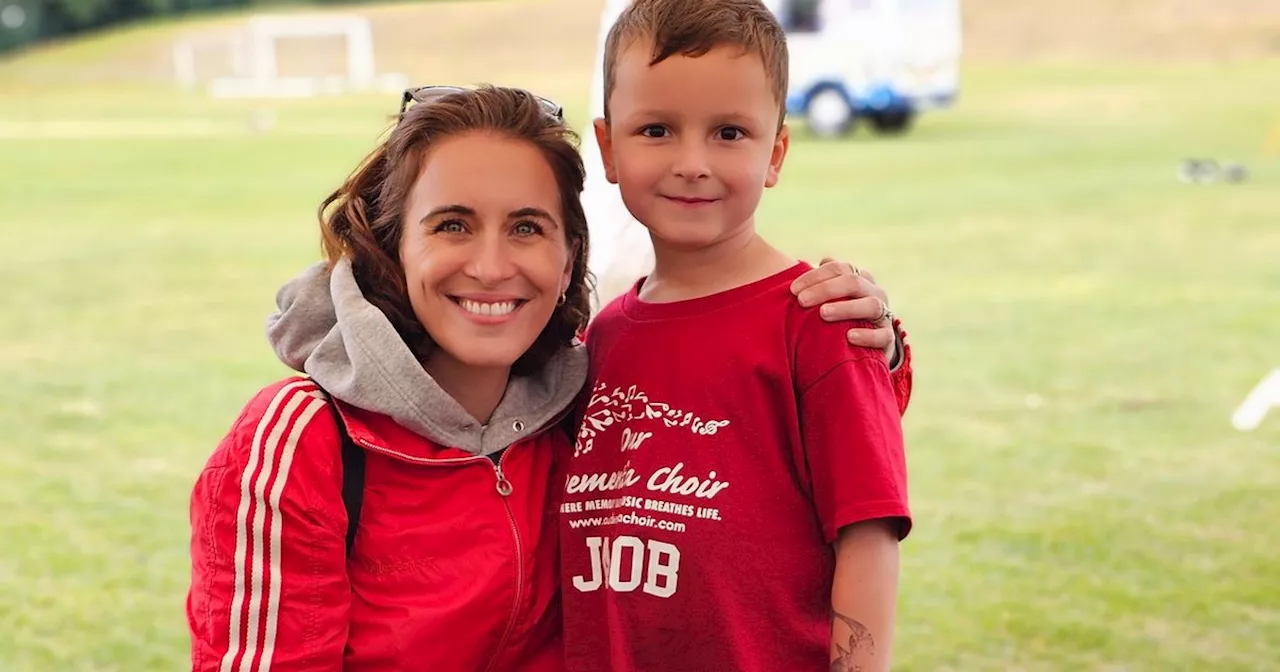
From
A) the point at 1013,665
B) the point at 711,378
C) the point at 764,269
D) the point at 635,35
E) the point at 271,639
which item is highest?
the point at 635,35

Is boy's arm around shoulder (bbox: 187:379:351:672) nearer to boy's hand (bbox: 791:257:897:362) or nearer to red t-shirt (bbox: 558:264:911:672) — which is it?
red t-shirt (bbox: 558:264:911:672)

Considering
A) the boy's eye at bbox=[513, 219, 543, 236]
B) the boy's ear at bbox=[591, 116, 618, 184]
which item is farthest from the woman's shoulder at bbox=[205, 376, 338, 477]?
the boy's ear at bbox=[591, 116, 618, 184]

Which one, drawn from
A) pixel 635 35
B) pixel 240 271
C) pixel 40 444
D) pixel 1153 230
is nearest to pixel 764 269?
pixel 635 35

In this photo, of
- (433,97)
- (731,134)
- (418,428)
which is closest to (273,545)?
(418,428)

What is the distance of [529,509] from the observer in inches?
82.5

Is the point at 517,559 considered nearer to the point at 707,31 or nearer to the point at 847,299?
the point at 847,299

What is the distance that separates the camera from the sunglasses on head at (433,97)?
6.95 feet

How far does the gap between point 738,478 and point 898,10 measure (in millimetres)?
19068

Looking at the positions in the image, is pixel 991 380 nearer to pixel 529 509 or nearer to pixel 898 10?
pixel 529 509

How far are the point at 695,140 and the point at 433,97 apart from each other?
409 millimetres

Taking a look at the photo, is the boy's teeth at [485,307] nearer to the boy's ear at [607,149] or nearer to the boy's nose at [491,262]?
the boy's nose at [491,262]

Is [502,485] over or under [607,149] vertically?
under

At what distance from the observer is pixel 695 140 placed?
195 centimetres

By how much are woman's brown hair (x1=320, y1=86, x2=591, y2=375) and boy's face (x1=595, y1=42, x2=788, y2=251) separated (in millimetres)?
151
